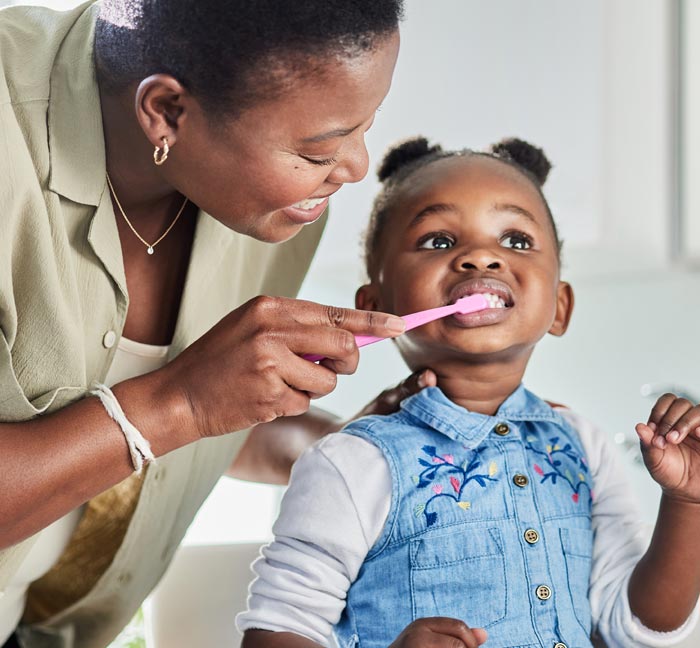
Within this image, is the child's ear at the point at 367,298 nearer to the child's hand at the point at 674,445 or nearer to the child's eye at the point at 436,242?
the child's eye at the point at 436,242

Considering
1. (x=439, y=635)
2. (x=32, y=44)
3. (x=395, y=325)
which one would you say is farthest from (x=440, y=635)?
(x=32, y=44)

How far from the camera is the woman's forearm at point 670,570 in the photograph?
107cm

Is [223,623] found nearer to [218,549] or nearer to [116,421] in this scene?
[218,549]

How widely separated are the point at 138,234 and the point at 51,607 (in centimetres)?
54

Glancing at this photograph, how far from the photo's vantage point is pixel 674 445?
104 cm

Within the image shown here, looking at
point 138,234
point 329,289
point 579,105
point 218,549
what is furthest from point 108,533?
point 579,105

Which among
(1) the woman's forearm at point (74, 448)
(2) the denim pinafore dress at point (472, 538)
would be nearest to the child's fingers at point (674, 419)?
(2) the denim pinafore dress at point (472, 538)

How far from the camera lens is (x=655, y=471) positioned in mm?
1026

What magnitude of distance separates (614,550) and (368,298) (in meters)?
0.41

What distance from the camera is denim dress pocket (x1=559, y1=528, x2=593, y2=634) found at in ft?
3.55

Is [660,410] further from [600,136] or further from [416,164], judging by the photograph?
[600,136]

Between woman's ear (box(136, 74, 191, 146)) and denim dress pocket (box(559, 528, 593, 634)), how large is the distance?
23.2 inches

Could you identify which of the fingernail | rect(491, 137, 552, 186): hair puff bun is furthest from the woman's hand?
rect(491, 137, 552, 186): hair puff bun

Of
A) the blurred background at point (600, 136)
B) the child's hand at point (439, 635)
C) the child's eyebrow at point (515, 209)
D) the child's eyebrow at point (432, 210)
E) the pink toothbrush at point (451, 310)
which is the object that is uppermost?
the blurred background at point (600, 136)
